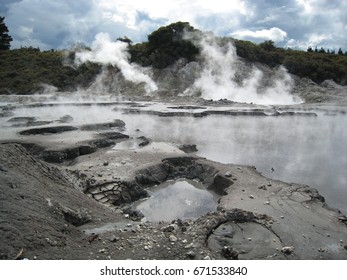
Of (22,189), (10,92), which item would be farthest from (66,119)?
(10,92)

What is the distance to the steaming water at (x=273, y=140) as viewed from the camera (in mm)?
9984

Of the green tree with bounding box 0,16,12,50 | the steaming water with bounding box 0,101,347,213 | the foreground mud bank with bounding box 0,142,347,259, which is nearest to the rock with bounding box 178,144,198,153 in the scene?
the steaming water with bounding box 0,101,347,213

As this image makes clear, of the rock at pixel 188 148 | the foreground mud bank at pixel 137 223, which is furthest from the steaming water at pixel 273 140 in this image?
the foreground mud bank at pixel 137 223

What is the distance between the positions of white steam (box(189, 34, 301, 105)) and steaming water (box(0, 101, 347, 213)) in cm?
1062

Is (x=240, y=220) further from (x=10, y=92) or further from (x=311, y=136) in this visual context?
(x=10, y=92)

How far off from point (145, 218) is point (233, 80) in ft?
99.5

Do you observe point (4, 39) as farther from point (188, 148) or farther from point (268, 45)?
point (188, 148)

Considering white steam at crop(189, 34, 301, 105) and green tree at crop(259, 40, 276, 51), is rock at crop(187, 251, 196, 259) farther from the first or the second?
green tree at crop(259, 40, 276, 51)

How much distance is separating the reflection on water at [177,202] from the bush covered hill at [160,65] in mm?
30300

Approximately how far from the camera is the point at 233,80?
1409 inches

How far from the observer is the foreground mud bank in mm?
4812

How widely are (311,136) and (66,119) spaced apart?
12.1 metres

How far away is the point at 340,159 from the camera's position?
38.3 ft

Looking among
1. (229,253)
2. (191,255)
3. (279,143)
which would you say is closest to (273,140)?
(279,143)
